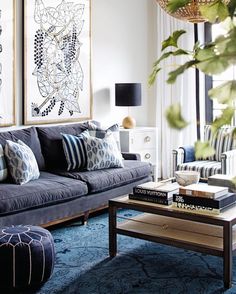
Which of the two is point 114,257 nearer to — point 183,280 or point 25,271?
point 183,280

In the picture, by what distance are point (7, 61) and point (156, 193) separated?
2.12 m

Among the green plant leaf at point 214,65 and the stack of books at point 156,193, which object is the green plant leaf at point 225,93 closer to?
the green plant leaf at point 214,65

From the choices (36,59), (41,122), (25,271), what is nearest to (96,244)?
(25,271)

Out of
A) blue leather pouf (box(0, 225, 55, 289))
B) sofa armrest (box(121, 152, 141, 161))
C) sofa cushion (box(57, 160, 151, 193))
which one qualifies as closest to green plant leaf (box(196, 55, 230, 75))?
blue leather pouf (box(0, 225, 55, 289))

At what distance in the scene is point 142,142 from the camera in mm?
5578

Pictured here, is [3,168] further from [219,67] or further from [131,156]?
[219,67]

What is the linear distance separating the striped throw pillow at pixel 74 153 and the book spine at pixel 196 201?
1.48 metres

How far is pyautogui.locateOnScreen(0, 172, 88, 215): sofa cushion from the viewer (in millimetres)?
3398

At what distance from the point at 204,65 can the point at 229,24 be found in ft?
0.15

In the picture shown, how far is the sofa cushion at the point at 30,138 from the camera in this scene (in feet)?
13.8

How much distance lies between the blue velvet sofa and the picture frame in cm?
28

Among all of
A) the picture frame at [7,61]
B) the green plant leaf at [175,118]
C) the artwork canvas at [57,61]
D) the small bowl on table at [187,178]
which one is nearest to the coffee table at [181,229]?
the small bowl on table at [187,178]

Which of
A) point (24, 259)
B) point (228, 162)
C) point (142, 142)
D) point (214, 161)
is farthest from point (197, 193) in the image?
point (142, 142)

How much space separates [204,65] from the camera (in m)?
0.40
